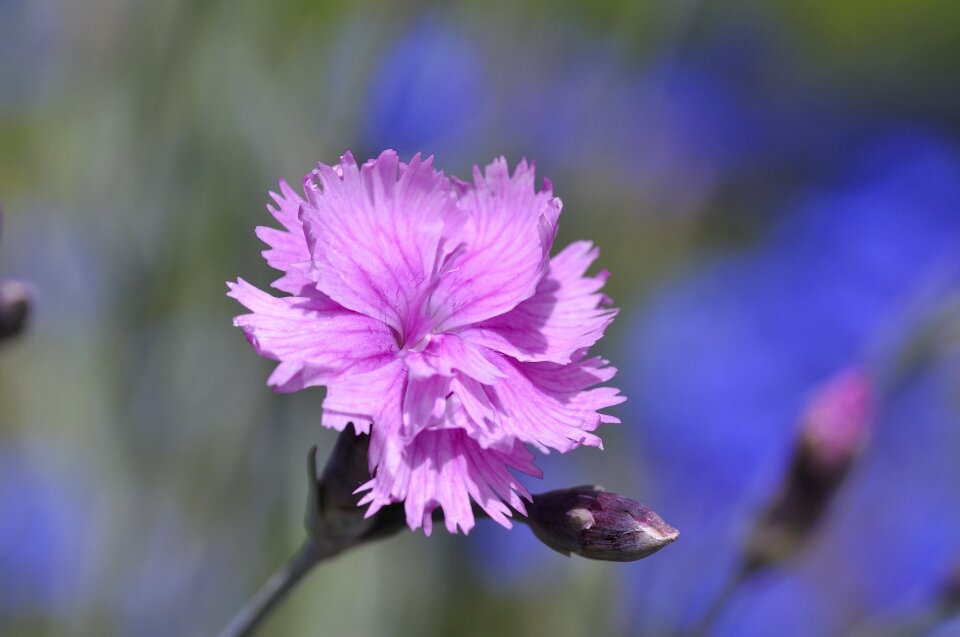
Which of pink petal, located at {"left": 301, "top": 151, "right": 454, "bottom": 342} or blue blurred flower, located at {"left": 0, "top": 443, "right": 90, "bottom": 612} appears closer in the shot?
pink petal, located at {"left": 301, "top": 151, "right": 454, "bottom": 342}

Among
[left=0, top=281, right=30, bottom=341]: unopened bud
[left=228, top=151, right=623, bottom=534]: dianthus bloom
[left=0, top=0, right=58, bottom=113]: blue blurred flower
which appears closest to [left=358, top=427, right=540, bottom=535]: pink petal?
[left=228, top=151, right=623, bottom=534]: dianthus bloom

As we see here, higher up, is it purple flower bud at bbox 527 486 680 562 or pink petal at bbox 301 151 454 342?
pink petal at bbox 301 151 454 342

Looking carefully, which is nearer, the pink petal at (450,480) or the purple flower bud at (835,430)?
the pink petal at (450,480)

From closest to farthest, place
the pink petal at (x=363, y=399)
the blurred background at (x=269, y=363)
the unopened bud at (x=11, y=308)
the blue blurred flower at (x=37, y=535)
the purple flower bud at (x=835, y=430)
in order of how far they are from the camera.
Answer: the pink petal at (x=363, y=399) < the unopened bud at (x=11, y=308) < the purple flower bud at (x=835, y=430) < the blurred background at (x=269, y=363) < the blue blurred flower at (x=37, y=535)

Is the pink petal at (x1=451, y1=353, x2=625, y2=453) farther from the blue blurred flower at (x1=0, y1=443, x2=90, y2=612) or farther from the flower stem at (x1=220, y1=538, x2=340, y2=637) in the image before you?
the blue blurred flower at (x1=0, y1=443, x2=90, y2=612)

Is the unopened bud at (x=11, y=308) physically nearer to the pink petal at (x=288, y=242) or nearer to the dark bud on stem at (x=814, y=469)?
the pink petal at (x=288, y=242)

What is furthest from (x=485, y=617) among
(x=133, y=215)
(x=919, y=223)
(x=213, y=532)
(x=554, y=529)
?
(x=919, y=223)

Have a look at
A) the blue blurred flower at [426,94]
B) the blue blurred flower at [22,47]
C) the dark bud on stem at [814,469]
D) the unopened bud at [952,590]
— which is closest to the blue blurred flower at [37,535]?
the blue blurred flower at [22,47]

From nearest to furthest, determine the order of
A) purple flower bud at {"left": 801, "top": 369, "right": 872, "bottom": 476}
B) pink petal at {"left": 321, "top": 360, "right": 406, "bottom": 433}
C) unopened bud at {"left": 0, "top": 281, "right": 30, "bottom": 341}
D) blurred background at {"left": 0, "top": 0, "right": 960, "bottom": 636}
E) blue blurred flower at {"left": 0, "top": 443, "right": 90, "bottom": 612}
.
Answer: pink petal at {"left": 321, "top": 360, "right": 406, "bottom": 433}, unopened bud at {"left": 0, "top": 281, "right": 30, "bottom": 341}, purple flower bud at {"left": 801, "top": 369, "right": 872, "bottom": 476}, blurred background at {"left": 0, "top": 0, "right": 960, "bottom": 636}, blue blurred flower at {"left": 0, "top": 443, "right": 90, "bottom": 612}
